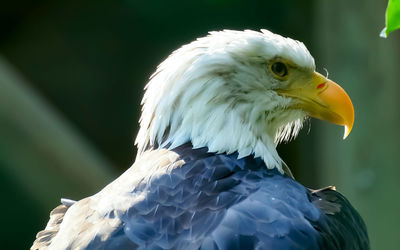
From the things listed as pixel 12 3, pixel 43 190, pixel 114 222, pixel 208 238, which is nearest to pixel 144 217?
pixel 114 222

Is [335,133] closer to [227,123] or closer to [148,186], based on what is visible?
[227,123]

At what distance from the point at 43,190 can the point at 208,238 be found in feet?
16.5

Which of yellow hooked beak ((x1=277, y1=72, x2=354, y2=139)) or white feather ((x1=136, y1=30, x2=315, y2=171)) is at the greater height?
white feather ((x1=136, y1=30, x2=315, y2=171))

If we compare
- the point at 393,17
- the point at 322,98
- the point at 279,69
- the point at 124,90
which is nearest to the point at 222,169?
the point at 279,69

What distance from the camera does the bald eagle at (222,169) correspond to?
3293mm

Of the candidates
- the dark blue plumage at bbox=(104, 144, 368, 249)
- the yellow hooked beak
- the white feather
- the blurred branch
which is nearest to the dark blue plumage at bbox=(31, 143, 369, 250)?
the dark blue plumage at bbox=(104, 144, 368, 249)

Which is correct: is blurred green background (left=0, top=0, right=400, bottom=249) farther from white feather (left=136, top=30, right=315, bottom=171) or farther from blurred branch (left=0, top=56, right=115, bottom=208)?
white feather (left=136, top=30, right=315, bottom=171)

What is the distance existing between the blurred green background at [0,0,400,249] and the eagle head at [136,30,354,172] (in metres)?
3.66

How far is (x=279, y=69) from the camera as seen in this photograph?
426 cm

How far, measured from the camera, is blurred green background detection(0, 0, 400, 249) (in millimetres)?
7914

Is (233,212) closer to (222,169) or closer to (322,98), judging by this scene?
(222,169)

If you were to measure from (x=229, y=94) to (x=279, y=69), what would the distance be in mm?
331

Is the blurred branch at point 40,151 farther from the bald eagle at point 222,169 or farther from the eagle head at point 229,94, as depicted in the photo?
the eagle head at point 229,94

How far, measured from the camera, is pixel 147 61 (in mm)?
9297
